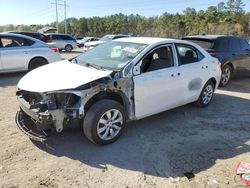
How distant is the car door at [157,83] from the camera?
4574mm

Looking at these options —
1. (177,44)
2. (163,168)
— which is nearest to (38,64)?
(177,44)

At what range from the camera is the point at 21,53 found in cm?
922

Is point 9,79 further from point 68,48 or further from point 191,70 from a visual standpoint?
point 68,48

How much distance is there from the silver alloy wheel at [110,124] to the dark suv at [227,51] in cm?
513

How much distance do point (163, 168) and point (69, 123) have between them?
147cm

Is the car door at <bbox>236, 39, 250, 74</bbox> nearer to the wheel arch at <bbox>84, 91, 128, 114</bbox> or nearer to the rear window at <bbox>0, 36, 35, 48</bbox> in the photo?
the wheel arch at <bbox>84, 91, 128, 114</bbox>

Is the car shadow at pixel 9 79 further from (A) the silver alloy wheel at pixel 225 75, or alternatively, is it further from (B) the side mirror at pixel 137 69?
(A) the silver alloy wheel at pixel 225 75

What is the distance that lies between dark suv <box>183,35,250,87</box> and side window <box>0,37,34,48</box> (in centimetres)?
550

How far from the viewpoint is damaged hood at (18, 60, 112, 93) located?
3.97 meters

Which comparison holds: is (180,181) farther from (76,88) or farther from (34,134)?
(34,134)

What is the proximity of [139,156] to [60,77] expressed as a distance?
5.59 feet

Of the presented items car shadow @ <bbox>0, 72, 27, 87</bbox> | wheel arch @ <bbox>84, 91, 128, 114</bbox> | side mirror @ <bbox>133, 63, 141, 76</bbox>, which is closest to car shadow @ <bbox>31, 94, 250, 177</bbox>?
wheel arch @ <bbox>84, 91, 128, 114</bbox>

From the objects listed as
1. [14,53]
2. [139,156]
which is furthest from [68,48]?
[139,156]

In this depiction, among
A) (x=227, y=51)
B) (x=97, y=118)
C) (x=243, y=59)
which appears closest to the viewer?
(x=97, y=118)
